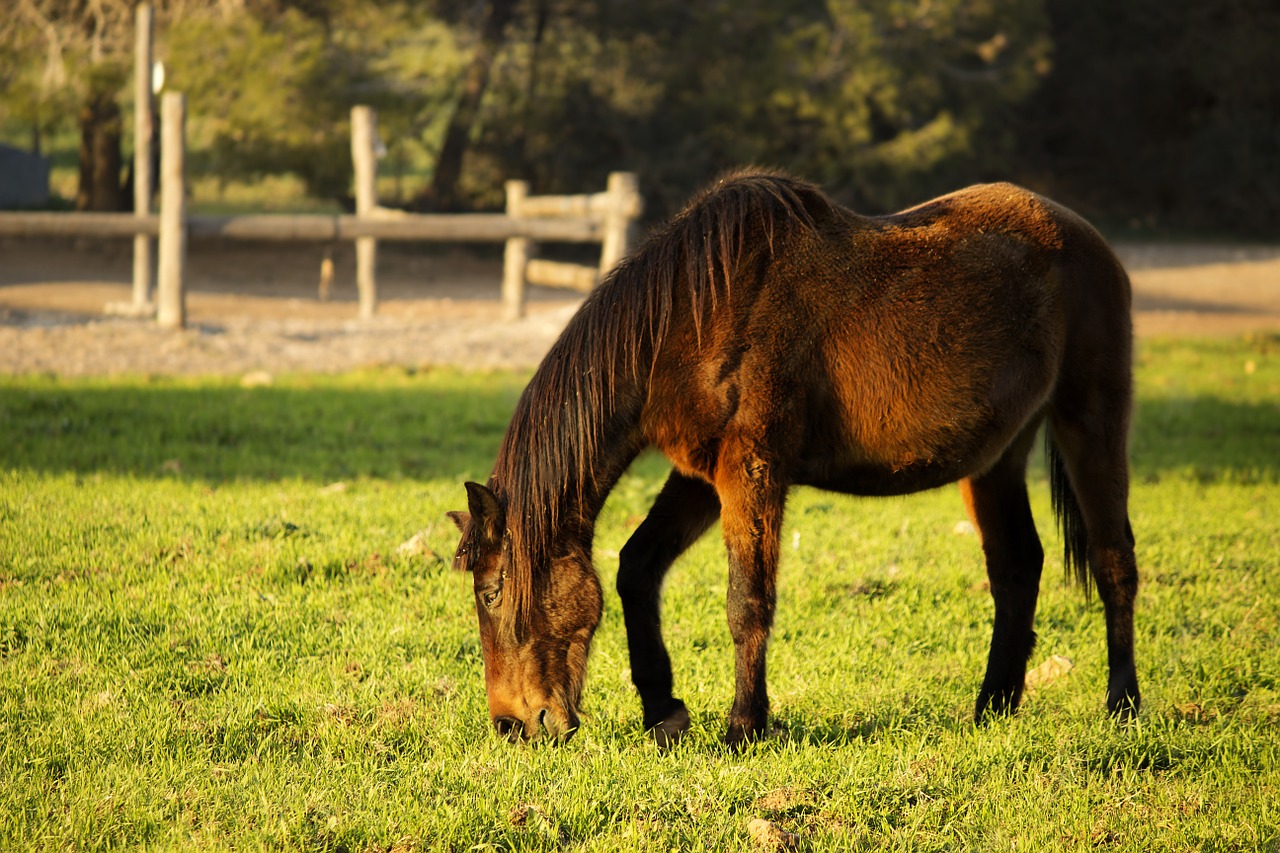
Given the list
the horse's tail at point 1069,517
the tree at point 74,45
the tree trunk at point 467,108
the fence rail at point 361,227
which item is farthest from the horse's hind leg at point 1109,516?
the tree trunk at point 467,108

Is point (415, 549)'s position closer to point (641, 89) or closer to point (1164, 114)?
point (641, 89)

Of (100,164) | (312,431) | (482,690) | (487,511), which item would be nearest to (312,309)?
(100,164)

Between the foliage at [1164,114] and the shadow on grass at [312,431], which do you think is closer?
the shadow on grass at [312,431]

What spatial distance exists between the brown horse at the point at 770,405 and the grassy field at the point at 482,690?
11.9 inches

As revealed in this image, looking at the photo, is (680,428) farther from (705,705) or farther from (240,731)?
(240,731)

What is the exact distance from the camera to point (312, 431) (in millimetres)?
7883

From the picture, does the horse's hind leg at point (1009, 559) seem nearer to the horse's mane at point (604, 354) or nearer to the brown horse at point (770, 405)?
the brown horse at point (770, 405)

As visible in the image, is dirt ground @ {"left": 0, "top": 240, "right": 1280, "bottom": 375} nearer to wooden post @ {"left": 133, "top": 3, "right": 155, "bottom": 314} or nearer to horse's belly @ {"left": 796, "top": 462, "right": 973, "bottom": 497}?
wooden post @ {"left": 133, "top": 3, "right": 155, "bottom": 314}

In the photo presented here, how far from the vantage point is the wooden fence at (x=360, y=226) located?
38.0ft

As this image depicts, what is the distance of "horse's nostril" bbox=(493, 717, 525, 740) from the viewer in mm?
3422

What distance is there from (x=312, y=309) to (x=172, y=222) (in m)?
4.04

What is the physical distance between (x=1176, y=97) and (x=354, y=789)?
91.2ft

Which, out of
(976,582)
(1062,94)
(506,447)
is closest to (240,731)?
(506,447)

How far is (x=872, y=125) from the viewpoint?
22047 mm
